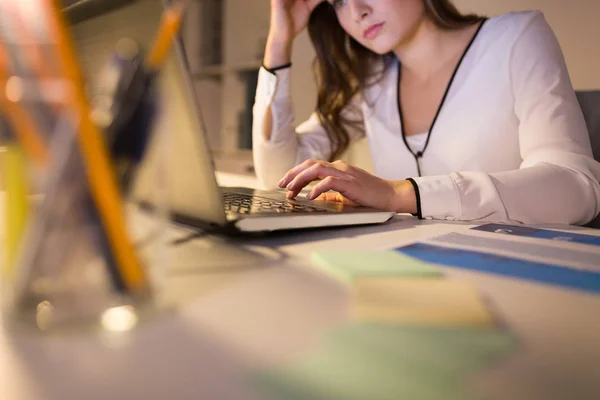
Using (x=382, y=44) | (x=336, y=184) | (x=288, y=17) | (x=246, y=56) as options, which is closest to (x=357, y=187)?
(x=336, y=184)

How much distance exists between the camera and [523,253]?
0.50 meters

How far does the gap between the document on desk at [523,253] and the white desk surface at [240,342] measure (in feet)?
0.11

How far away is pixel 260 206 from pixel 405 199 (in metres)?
0.24

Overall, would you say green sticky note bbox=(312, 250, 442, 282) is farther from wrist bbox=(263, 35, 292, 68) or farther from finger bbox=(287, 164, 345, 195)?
wrist bbox=(263, 35, 292, 68)

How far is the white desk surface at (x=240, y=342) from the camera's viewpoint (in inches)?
9.0

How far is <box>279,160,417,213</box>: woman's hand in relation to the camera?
72cm

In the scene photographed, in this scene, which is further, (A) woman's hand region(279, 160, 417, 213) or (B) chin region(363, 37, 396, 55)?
(B) chin region(363, 37, 396, 55)

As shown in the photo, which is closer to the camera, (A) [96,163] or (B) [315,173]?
(A) [96,163]

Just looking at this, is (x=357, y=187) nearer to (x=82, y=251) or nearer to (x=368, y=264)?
(x=368, y=264)

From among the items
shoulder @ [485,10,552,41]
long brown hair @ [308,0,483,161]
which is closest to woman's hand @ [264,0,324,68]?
long brown hair @ [308,0,483,161]

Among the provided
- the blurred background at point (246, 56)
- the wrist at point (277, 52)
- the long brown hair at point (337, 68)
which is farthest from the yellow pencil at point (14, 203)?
the blurred background at point (246, 56)

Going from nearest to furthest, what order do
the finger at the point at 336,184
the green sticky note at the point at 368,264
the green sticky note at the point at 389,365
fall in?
the green sticky note at the point at 389,365 → the green sticky note at the point at 368,264 → the finger at the point at 336,184

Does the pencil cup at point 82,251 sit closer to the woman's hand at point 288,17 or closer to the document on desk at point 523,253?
the document on desk at point 523,253

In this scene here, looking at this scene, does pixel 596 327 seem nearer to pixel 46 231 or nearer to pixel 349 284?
pixel 349 284
